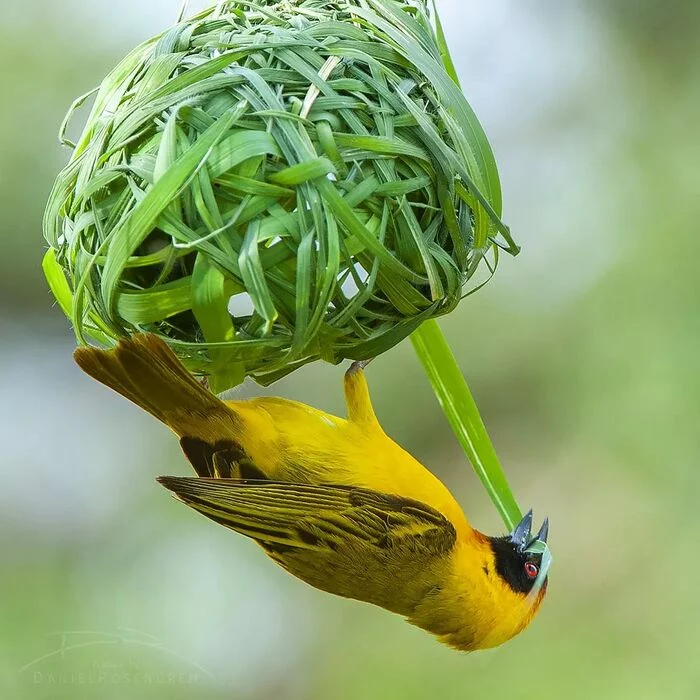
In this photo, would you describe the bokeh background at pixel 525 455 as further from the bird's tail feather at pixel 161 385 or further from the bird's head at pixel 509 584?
the bird's tail feather at pixel 161 385

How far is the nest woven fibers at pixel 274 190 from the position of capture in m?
0.90

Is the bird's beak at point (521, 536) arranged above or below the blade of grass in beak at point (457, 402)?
below

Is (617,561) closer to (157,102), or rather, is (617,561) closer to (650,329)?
(650,329)

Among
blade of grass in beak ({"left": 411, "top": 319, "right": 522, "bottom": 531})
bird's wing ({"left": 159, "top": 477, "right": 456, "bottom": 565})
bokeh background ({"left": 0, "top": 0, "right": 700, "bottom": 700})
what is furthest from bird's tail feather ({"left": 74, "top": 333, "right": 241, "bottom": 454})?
bokeh background ({"left": 0, "top": 0, "right": 700, "bottom": 700})

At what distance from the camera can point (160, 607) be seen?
2615 millimetres

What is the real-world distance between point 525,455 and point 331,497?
1650 millimetres

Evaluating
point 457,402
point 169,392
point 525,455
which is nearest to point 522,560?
point 457,402

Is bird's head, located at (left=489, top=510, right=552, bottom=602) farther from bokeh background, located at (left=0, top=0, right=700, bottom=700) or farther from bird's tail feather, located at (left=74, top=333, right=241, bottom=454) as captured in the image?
bokeh background, located at (left=0, top=0, right=700, bottom=700)

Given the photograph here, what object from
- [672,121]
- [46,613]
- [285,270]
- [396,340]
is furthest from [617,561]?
[285,270]

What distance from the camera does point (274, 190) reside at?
35.6 inches

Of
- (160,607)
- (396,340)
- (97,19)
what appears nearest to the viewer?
(396,340)

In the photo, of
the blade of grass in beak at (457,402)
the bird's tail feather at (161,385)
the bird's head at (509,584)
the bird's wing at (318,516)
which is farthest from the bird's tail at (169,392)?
the bird's head at (509,584)

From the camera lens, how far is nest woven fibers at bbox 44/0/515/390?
0.90m

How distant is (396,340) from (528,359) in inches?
68.0
